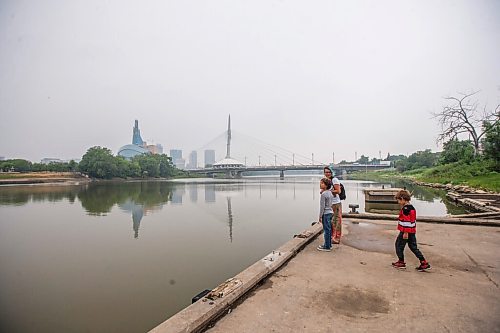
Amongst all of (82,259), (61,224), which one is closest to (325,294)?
(82,259)

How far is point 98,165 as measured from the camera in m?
68.1

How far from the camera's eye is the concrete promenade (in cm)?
339

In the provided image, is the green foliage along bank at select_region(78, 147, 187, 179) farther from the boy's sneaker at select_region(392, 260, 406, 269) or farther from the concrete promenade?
the boy's sneaker at select_region(392, 260, 406, 269)

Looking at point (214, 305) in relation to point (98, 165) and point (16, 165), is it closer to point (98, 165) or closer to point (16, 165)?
point (98, 165)

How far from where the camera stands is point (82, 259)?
29.0ft

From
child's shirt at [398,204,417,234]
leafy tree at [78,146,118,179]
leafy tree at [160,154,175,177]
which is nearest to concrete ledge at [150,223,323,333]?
child's shirt at [398,204,417,234]

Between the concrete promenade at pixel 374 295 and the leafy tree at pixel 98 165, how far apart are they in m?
70.9

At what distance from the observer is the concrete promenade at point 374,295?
3389mm

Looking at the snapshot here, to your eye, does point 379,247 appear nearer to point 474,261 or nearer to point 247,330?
point 474,261

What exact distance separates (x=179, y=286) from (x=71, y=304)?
208 cm

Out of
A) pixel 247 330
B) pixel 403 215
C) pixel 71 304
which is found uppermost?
pixel 403 215

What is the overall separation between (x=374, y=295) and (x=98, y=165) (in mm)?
73242

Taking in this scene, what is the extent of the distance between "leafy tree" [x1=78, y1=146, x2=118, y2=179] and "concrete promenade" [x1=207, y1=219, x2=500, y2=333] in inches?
2791

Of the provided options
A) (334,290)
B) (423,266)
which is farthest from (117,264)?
(423,266)
